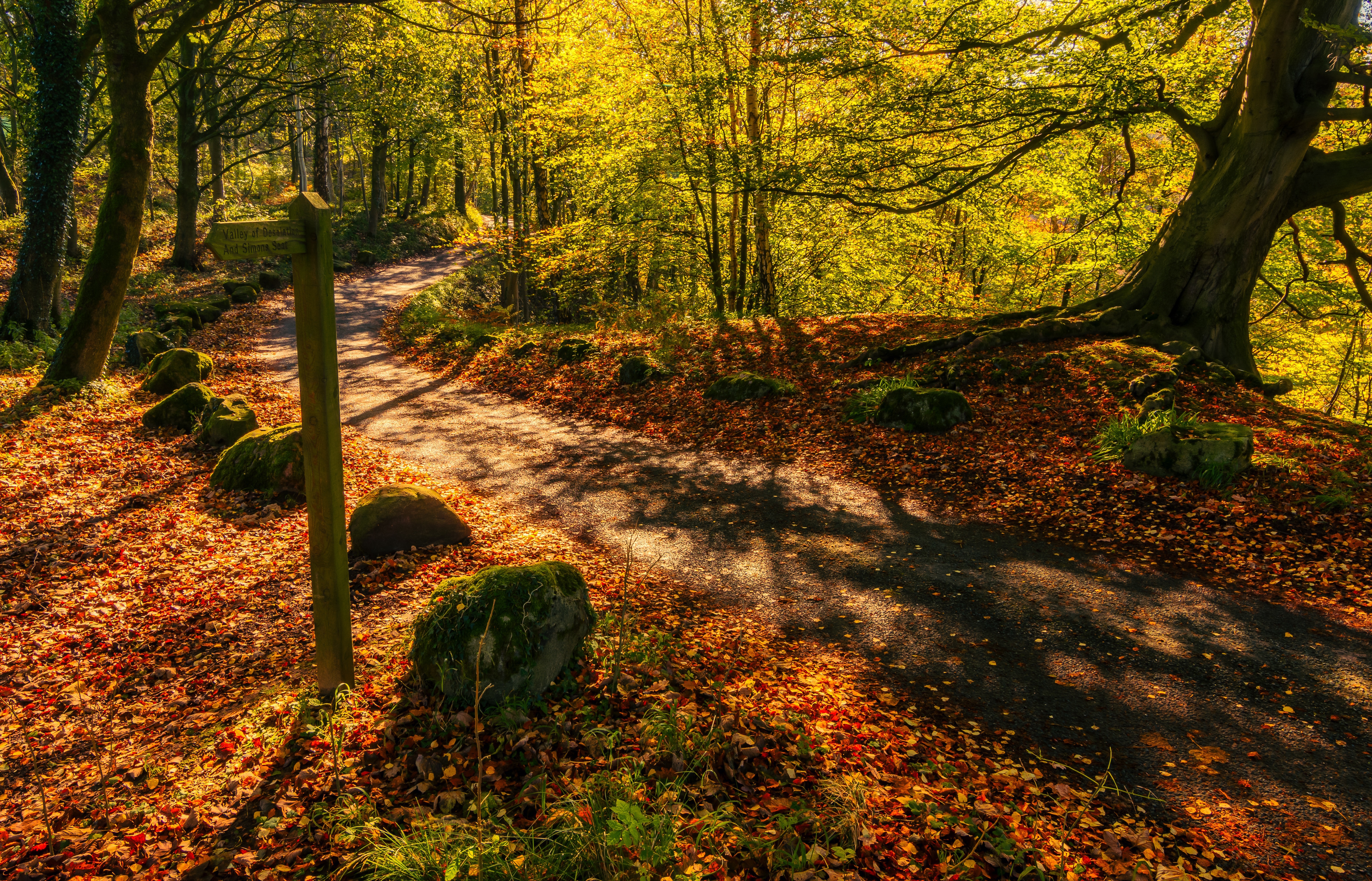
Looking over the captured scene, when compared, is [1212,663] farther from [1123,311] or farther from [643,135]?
[643,135]

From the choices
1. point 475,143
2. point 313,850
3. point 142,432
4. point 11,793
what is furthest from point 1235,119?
point 475,143

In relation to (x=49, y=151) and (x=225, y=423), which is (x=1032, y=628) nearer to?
(x=225, y=423)

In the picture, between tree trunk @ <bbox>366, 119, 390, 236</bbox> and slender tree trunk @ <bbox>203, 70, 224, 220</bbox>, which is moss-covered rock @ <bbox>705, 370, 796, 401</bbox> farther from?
tree trunk @ <bbox>366, 119, 390, 236</bbox>

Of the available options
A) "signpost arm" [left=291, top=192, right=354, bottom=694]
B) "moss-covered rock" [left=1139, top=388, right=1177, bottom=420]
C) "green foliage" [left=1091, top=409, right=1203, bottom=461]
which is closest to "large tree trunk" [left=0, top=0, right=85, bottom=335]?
"signpost arm" [left=291, top=192, right=354, bottom=694]

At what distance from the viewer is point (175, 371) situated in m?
11.1

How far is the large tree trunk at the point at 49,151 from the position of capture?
1086 centimetres

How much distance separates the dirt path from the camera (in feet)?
12.3

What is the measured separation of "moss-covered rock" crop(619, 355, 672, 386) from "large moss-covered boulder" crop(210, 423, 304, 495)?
21.4ft

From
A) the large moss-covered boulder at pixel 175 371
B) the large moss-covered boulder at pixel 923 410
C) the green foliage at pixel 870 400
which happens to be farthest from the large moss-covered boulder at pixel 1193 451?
the large moss-covered boulder at pixel 175 371

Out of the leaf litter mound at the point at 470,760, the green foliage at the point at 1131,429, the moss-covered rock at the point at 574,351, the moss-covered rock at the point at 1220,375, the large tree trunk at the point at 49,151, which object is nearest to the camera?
the leaf litter mound at the point at 470,760

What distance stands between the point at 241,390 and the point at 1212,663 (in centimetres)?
1506

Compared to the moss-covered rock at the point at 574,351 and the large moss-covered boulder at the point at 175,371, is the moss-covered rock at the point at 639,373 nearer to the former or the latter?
the moss-covered rock at the point at 574,351

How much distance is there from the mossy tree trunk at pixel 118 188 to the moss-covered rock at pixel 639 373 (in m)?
8.17

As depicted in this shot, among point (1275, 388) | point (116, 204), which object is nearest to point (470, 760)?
point (116, 204)
